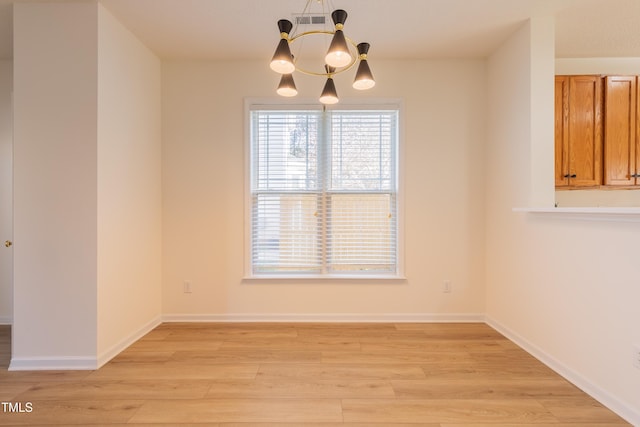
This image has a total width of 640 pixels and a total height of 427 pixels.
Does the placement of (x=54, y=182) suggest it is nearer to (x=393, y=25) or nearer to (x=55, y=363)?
(x=55, y=363)

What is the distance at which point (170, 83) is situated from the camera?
3.39 metres

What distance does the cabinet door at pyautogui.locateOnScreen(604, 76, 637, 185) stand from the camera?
3068 mm

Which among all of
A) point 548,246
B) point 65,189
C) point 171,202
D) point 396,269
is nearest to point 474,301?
point 396,269

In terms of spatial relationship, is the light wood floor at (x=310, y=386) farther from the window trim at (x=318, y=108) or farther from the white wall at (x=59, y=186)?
the window trim at (x=318, y=108)

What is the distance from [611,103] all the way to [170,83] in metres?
4.36

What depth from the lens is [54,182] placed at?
2.40m

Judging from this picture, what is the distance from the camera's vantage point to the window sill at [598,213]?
1.76 meters

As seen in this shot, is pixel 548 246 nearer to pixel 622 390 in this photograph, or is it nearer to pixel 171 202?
pixel 622 390

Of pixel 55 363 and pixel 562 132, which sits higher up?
pixel 562 132

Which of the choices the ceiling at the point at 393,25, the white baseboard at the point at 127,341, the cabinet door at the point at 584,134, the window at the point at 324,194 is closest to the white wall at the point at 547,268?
the ceiling at the point at 393,25

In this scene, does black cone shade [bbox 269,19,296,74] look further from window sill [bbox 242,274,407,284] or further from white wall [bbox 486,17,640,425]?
window sill [bbox 242,274,407,284]

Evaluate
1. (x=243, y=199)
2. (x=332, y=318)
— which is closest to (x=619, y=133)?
(x=332, y=318)

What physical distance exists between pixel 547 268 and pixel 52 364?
3.80 metres

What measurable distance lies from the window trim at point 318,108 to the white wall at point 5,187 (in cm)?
239
